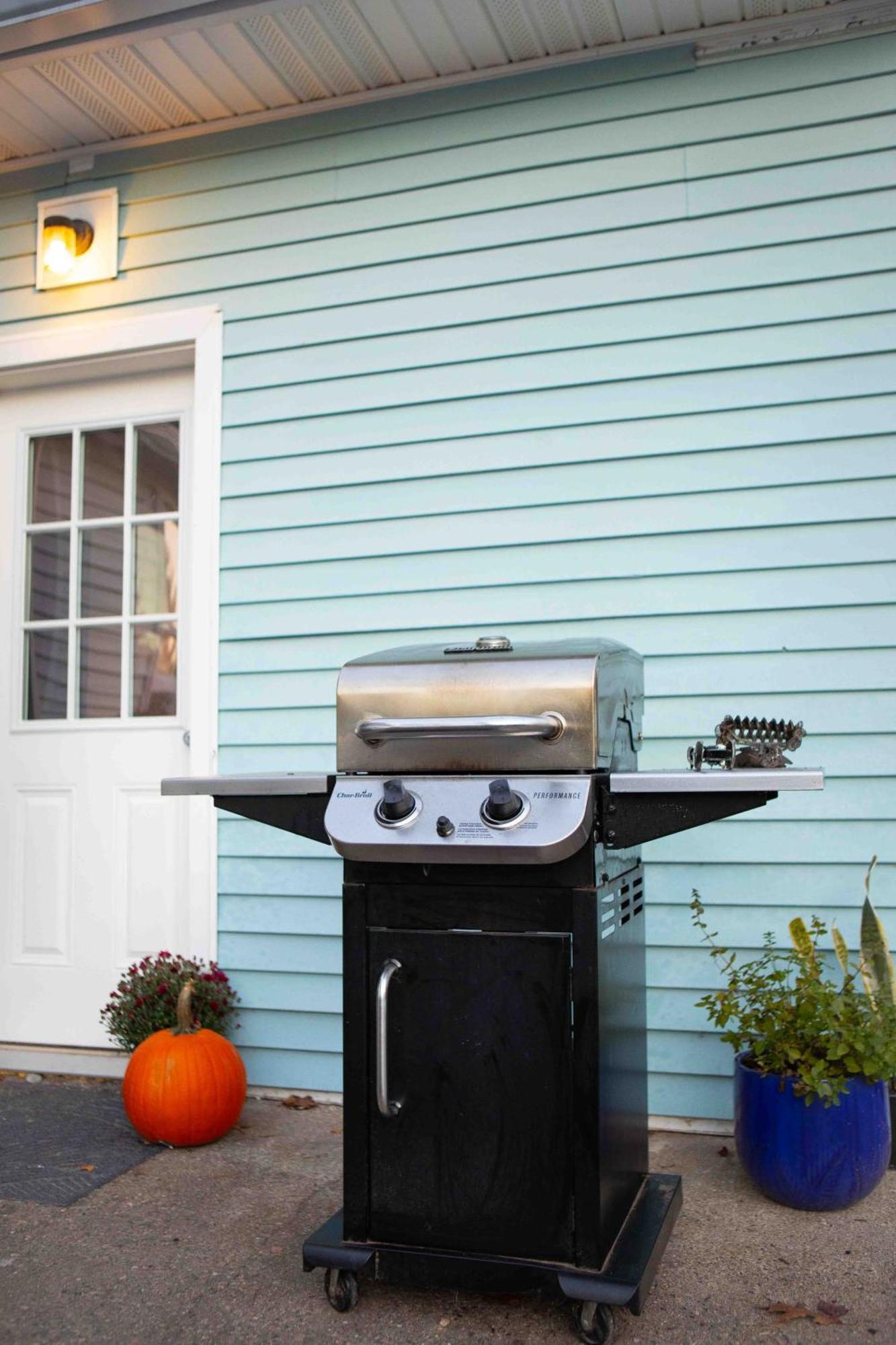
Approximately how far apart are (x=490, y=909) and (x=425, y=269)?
2205 millimetres

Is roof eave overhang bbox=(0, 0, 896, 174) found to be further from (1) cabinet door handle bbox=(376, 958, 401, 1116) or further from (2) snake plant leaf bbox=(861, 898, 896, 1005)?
(1) cabinet door handle bbox=(376, 958, 401, 1116)

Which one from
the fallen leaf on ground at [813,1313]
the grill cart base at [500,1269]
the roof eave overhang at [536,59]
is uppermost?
the roof eave overhang at [536,59]

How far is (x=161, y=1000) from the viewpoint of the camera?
3299 mm

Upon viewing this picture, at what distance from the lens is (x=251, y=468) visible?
3.64 m

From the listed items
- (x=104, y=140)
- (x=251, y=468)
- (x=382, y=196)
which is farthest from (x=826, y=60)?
(x=104, y=140)

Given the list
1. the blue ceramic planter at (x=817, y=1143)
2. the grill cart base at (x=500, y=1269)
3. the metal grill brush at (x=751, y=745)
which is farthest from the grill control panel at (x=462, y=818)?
the blue ceramic planter at (x=817, y=1143)

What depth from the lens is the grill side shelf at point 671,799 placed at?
1.90m

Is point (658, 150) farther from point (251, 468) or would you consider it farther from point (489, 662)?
point (489, 662)

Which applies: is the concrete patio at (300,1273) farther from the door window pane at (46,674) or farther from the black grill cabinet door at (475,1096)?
the door window pane at (46,674)

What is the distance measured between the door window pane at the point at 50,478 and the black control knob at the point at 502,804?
258 cm

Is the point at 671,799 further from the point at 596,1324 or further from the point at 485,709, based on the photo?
the point at 596,1324

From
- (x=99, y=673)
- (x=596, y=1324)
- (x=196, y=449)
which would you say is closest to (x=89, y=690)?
(x=99, y=673)

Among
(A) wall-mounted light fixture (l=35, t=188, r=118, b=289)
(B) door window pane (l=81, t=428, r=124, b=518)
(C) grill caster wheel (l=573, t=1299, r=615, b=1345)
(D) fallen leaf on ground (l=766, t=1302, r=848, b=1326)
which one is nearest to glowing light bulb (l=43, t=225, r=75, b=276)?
(A) wall-mounted light fixture (l=35, t=188, r=118, b=289)

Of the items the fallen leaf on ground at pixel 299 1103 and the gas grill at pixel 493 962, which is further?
the fallen leaf on ground at pixel 299 1103
